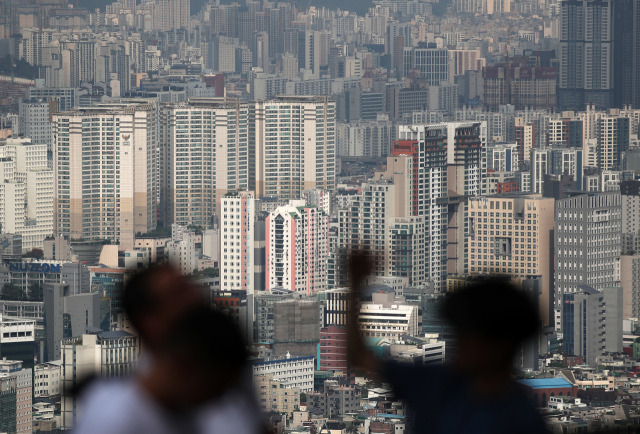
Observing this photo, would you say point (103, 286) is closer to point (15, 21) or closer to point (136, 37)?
point (15, 21)

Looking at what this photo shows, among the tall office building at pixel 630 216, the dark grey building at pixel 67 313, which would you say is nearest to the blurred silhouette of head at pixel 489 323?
the dark grey building at pixel 67 313

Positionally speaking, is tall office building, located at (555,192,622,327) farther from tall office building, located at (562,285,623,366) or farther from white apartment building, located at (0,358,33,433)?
white apartment building, located at (0,358,33,433)

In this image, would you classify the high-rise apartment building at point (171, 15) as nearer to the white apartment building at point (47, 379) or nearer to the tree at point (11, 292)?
→ the tree at point (11, 292)

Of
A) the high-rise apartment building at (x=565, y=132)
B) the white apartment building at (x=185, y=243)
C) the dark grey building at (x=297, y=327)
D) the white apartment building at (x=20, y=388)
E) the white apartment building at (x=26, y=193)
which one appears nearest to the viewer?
the white apartment building at (x=20, y=388)

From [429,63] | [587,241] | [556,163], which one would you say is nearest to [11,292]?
A: [587,241]

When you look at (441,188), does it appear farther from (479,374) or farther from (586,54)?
(479,374)

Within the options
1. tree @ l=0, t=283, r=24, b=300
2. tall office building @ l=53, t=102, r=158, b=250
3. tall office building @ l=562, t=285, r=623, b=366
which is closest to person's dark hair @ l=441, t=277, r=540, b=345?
tall office building @ l=562, t=285, r=623, b=366

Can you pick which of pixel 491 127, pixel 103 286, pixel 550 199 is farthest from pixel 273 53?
pixel 103 286
